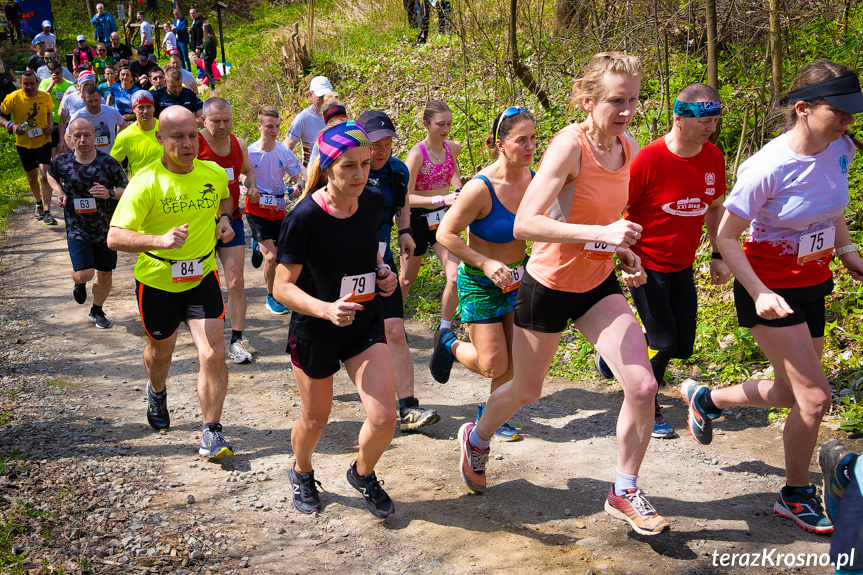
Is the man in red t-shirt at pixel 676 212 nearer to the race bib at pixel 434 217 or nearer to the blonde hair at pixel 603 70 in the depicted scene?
the blonde hair at pixel 603 70

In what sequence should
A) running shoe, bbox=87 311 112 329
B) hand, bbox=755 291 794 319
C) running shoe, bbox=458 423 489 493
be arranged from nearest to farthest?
hand, bbox=755 291 794 319
running shoe, bbox=458 423 489 493
running shoe, bbox=87 311 112 329

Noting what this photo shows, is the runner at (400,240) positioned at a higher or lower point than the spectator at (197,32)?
lower

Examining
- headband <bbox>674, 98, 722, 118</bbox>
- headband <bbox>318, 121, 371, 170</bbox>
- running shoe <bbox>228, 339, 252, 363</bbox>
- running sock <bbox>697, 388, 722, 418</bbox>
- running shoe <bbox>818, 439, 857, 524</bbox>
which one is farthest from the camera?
running shoe <bbox>228, 339, 252, 363</bbox>

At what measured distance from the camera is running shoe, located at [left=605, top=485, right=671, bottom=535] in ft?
11.4

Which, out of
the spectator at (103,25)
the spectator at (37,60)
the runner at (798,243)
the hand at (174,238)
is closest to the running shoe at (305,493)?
the hand at (174,238)

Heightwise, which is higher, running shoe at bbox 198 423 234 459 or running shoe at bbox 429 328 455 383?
running shoe at bbox 429 328 455 383

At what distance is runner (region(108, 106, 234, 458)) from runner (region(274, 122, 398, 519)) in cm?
110

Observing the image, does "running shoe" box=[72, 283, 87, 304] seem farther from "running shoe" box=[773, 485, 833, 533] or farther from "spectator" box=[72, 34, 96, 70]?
"spectator" box=[72, 34, 96, 70]

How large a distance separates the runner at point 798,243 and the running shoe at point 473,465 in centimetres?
157

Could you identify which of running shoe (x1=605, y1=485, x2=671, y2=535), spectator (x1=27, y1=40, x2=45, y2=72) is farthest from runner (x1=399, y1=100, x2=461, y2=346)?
spectator (x1=27, y1=40, x2=45, y2=72)

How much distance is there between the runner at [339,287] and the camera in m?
3.59

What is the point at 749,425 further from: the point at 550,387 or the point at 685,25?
the point at 685,25

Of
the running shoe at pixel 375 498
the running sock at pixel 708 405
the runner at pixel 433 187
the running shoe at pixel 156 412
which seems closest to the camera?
the running shoe at pixel 375 498

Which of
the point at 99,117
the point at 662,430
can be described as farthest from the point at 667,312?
the point at 99,117
